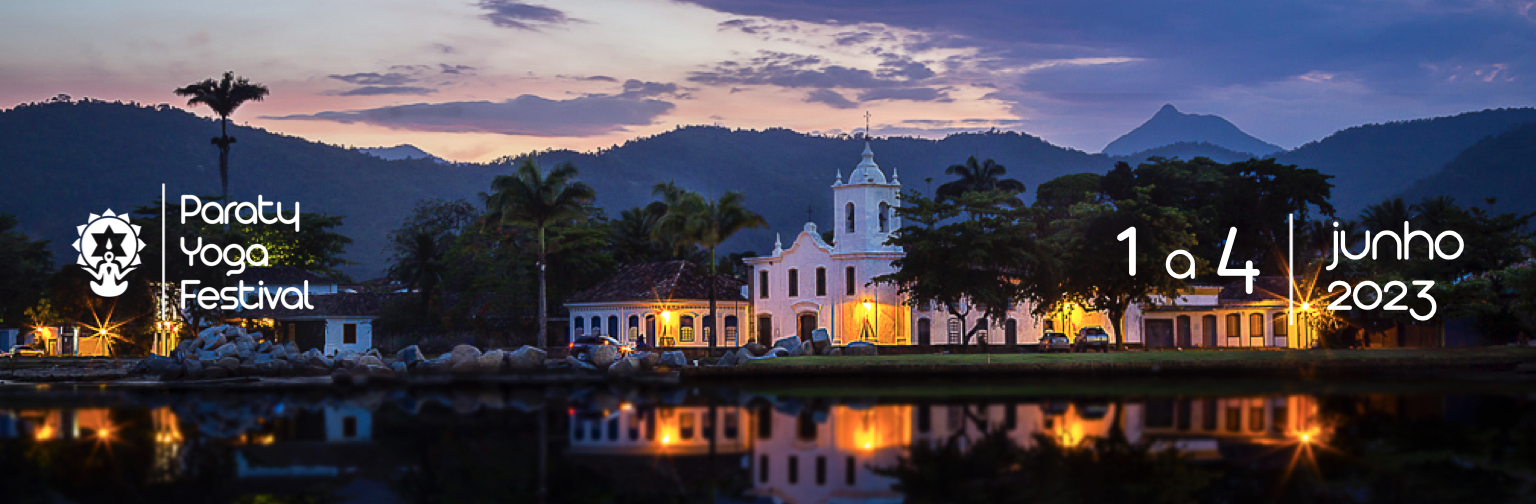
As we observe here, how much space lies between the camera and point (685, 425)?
28.9 meters

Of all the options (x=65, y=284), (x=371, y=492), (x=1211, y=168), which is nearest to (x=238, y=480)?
(x=371, y=492)

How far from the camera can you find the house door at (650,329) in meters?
67.8

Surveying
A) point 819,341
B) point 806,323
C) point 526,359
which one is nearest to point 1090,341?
point 819,341

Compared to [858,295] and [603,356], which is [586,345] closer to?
[603,356]

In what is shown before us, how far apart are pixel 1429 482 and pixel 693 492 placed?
1049cm

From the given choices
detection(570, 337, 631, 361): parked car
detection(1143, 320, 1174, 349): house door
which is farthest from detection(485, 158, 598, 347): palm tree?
detection(1143, 320, 1174, 349): house door

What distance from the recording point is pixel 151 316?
66.2m

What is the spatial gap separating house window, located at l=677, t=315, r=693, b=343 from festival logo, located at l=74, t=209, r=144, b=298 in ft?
81.3

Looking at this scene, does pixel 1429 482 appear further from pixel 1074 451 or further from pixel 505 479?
pixel 505 479

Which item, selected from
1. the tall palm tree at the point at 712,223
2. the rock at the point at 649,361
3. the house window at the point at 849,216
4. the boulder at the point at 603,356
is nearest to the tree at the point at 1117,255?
the house window at the point at 849,216

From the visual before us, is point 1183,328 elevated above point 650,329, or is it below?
below

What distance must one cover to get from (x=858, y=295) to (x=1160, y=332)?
1680cm

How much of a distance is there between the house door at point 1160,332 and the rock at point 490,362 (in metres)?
35.4

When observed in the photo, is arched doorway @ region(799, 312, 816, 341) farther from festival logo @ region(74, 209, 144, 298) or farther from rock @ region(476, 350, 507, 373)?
festival logo @ region(74, 209, 144, 298)
